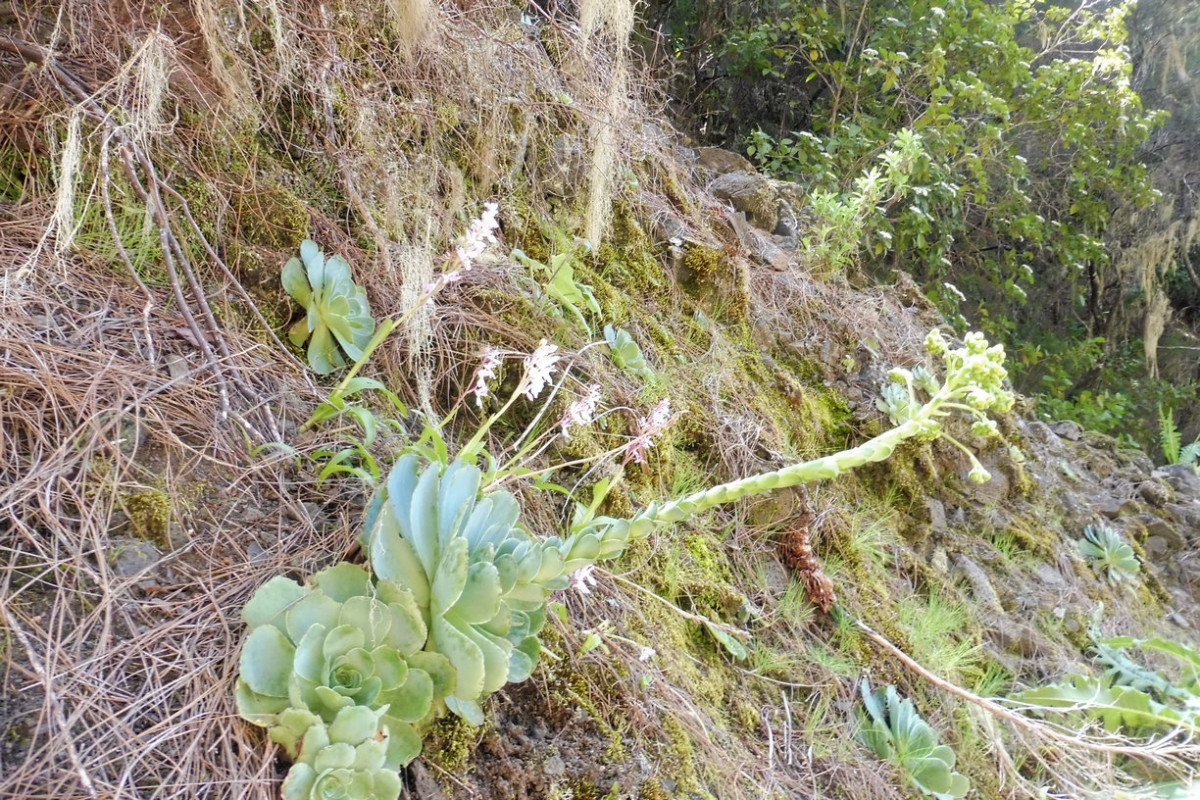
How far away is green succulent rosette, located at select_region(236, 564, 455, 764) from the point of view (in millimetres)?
1175

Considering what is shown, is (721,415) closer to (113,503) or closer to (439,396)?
(439,396)

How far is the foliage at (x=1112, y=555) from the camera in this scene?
3.99 metres

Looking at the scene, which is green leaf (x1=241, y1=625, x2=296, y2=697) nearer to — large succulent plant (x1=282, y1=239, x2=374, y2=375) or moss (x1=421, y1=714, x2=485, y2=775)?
moss (x1=421, y1=714, x2=485, y2=775)

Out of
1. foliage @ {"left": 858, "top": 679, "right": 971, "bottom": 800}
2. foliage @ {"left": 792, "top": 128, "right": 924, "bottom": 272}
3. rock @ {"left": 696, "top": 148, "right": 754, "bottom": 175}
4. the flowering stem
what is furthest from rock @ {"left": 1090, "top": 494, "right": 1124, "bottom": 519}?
the flowering stem

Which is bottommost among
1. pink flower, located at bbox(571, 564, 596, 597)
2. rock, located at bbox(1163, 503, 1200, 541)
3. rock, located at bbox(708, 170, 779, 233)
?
rock, located at bbox(1163, 503, 1200, 541)

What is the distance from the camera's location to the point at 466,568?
1298 millimetres

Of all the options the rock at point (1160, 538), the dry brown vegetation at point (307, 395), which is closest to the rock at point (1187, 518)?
the rock at point (1160, 538)

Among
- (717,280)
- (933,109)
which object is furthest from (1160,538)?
(717,280)

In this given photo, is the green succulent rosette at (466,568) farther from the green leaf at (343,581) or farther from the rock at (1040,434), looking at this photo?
the rock at (1040,434)

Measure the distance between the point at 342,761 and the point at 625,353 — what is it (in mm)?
1675

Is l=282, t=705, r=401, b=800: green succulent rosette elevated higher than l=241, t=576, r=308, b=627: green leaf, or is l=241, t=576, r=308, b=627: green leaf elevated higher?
l=241, t=576, r=308, b=627: green leaf

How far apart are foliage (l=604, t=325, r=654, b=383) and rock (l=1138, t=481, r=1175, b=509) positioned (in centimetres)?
393

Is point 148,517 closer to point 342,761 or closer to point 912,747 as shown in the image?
point 342,761

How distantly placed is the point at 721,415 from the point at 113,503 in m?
1.97
